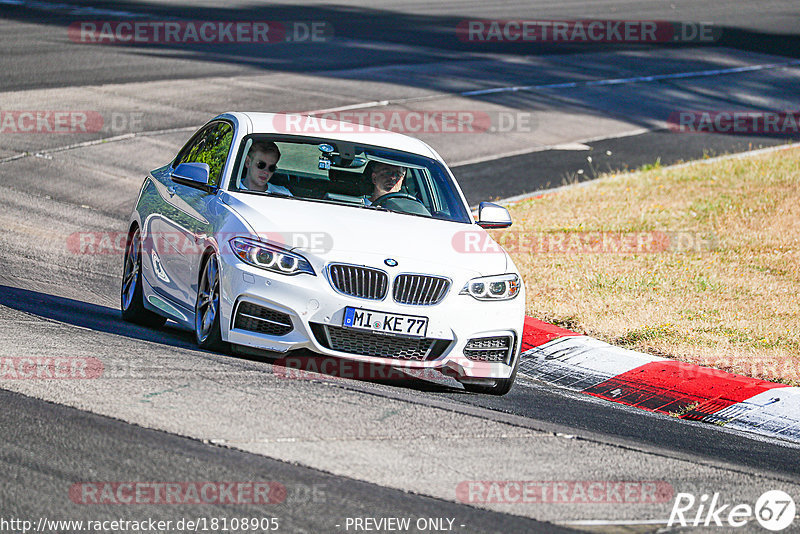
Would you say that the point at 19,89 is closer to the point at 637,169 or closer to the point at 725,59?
the point at 637,169

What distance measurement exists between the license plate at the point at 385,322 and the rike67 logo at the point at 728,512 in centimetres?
207

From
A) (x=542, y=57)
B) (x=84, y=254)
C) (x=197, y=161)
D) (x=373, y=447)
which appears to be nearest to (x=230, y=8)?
(x=542, y=57)

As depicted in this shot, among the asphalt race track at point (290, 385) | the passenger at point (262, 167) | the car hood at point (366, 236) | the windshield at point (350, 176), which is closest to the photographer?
the asphalt race track at point (290, 385)

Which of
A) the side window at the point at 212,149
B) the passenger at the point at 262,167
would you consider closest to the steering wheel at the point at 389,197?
the passenger at the point at 262,167

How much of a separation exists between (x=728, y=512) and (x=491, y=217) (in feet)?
11.4

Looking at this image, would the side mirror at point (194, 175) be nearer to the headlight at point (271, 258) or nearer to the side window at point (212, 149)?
the side window at point (212, 149)

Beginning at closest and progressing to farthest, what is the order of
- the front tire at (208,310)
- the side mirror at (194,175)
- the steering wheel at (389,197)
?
1. the front tire at (208,310)
2. the side mirror at (194,175)
3. the steering wheel at (389,197)

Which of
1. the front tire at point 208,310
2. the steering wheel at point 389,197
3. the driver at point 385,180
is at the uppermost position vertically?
the driver at point 385,180

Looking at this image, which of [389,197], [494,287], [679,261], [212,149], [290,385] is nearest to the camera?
[290,385]

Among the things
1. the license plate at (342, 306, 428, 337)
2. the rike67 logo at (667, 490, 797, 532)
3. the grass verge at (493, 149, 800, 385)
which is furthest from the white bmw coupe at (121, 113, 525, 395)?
the grass verge at (493, 149, 800, 385)

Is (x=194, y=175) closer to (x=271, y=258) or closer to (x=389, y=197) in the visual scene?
(x=271, y=258)

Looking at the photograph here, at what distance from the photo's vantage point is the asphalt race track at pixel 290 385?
5340 millimetres

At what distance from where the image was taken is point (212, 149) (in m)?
9.09

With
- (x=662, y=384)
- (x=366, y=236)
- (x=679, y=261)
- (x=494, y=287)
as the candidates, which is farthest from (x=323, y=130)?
(x=679, y=261)
